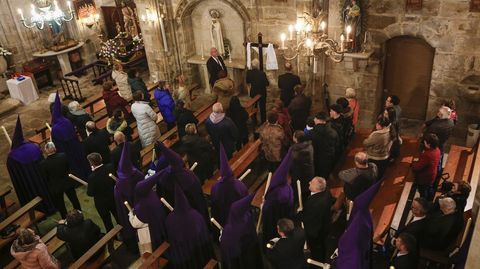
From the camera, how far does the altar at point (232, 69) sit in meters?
12.8

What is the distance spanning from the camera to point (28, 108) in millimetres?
14297

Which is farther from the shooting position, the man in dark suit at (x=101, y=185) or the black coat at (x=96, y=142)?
the black coat at (x=96, y=142)

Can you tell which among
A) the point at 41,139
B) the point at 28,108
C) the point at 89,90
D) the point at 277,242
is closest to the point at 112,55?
the point at 89,90

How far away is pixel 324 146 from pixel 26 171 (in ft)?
17.8

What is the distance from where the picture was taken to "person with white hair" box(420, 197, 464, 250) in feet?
19.1

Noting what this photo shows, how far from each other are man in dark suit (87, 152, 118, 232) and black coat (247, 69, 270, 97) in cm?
469

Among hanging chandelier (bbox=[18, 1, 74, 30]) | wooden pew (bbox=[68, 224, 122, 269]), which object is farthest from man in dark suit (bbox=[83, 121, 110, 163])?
hanging chandelier (bbox=[18, 1, 74, 30])

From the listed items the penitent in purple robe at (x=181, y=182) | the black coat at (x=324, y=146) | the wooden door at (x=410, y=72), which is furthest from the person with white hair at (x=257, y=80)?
the penitent in purple robe at (x=181, y=182)

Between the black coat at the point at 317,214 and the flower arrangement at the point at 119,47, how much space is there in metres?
10.5

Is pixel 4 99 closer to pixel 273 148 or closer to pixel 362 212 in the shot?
pixel 273 148

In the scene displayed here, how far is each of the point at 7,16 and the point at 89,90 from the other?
341 cm

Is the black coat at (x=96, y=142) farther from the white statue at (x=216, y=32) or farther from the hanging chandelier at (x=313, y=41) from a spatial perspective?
the white statue at (x=216, y=32)

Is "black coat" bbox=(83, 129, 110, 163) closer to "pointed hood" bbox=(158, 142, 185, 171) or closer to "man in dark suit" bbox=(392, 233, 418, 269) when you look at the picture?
"pointed hood" bbox=(158, 142, 185, 171)

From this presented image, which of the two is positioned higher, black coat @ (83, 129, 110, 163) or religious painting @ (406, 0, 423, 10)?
religious painting @ (406, 0, 423, 10)
